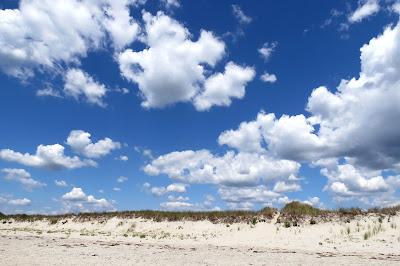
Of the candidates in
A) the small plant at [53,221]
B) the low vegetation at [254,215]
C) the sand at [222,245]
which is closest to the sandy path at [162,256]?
the sand at [222,245]

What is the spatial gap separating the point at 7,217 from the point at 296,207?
34148mm

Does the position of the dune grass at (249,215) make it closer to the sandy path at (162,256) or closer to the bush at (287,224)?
the bush at (287,224)

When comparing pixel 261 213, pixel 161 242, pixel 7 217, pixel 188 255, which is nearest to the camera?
pixel 188 255

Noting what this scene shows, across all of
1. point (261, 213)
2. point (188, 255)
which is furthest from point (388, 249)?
point (261, 213)

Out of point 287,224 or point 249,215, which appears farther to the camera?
point 249,215

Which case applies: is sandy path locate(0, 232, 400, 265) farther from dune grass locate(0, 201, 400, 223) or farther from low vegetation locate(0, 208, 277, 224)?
low vegetation locate(0, 208, 277, 224)

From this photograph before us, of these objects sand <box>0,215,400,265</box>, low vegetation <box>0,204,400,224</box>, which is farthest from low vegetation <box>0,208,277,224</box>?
sand <box>0,215,400,265</box>

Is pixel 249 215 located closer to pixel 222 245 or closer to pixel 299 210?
pixel 299 210

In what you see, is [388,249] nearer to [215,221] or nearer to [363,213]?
[363,213]

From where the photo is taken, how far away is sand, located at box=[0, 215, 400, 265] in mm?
19578

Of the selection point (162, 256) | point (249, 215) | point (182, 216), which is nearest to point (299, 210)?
point (249, 215)

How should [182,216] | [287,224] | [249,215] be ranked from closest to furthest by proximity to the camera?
[287,224], [249,215], [182,216]

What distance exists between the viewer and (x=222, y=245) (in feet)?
93.1

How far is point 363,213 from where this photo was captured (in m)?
32.5
